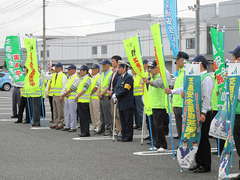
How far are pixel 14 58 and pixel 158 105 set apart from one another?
25.2 feet

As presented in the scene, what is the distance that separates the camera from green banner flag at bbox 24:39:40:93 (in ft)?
48.3

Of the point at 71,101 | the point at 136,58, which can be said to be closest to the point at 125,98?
the point at 136,58

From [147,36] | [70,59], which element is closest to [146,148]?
[147,36]

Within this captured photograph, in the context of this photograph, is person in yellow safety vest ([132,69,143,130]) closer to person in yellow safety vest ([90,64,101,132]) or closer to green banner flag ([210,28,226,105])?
person in yellow safety vest ([90,64,101,132])

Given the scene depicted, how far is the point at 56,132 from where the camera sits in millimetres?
13250

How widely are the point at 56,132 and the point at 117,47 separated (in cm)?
5053

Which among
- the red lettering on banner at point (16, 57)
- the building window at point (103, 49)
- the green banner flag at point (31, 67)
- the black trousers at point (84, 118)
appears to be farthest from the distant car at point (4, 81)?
the black trousers at point (84, 118)

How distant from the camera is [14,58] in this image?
15.7 metres

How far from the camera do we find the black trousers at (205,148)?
7.59 metres

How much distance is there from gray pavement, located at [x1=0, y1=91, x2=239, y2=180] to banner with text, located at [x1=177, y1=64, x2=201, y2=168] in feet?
1.26

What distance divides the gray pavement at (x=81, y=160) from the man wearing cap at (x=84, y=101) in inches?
19.0

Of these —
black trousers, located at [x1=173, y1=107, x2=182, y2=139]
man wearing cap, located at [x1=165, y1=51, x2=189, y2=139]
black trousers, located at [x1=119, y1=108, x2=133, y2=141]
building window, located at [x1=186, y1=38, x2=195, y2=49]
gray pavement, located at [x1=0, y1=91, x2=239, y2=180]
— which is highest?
building window, located at [x1=186, y1=38, x2=195, y2=49]

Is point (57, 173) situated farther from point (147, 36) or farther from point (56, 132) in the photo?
point (147, 36)

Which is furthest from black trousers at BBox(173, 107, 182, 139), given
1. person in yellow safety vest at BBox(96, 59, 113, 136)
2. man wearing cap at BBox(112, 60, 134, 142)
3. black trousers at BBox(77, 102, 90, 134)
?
black trousers at BBox(77, 102, 90, 134)
